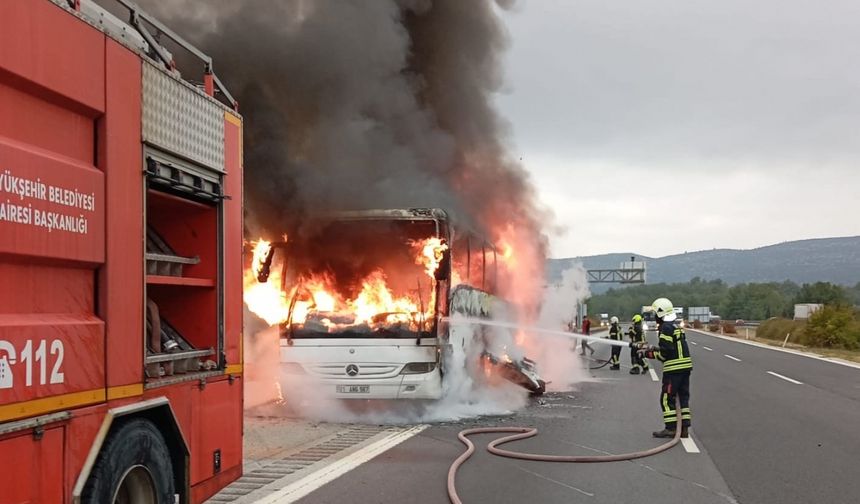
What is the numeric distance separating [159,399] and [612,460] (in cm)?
507

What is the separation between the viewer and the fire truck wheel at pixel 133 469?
3.91m

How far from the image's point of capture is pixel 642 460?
26.8 feet

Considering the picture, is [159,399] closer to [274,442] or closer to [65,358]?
[65,358]

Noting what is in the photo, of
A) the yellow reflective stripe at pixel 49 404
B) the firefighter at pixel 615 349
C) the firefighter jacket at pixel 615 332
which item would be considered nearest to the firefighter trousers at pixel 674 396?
the yellow reflective stripe at pixel 49 404

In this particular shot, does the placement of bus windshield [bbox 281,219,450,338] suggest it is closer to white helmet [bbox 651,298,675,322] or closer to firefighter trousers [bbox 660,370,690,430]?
white helmet [bbox 651,298,675,322]

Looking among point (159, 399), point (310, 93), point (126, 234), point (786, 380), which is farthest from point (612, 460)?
point (786, 380)

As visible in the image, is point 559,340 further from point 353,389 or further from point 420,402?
point 353,389

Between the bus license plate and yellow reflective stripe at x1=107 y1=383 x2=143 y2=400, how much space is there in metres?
6.17

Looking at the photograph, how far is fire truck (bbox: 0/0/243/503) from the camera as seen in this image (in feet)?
11.3

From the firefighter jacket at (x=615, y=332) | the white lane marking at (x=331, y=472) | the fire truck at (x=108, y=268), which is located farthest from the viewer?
the firefighter jacket at (x=615, y=332)

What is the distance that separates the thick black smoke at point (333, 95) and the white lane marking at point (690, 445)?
16.4 feet

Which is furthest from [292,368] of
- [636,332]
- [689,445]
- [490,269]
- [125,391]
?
[636,332]

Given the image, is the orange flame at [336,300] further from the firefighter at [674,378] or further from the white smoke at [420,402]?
the firefighter at [674,378]

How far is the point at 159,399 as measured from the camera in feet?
14.9
